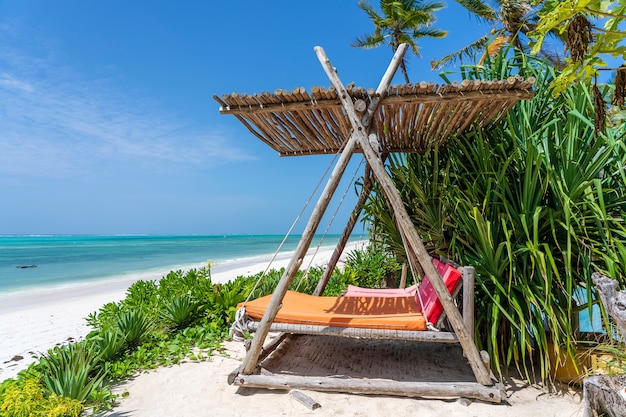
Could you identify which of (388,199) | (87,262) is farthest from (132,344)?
(87,262)

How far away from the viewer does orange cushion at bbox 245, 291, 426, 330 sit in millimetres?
2711

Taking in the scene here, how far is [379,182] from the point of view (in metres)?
2.76

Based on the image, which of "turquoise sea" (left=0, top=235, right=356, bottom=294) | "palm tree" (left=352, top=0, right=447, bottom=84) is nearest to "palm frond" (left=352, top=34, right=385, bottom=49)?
"palm tree" (left=352, top=0, right=447, bottom=84)

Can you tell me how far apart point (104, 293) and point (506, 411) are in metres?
8.80

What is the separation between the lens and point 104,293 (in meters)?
8.65

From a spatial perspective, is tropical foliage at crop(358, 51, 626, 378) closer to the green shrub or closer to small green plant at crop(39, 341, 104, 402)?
small green plant at crop(39, 341, 104, 402)

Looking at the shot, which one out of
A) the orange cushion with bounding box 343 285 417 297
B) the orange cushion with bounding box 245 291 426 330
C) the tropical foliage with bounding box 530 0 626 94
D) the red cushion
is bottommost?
the orange cushion with bounding box 245 291 426 330

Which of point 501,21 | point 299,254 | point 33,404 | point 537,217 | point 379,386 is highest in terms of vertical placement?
point 501,21

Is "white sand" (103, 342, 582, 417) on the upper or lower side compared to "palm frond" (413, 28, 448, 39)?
lower

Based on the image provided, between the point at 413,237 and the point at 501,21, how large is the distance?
44.3 feet

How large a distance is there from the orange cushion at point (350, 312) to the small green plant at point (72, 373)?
1.17 meters

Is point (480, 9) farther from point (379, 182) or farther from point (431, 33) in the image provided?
point (379, 182)

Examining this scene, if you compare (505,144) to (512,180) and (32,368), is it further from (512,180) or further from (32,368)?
(32,368)

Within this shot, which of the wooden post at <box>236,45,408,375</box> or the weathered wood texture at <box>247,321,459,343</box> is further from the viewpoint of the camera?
the wooden post at <box>236,45,408,375</box>
